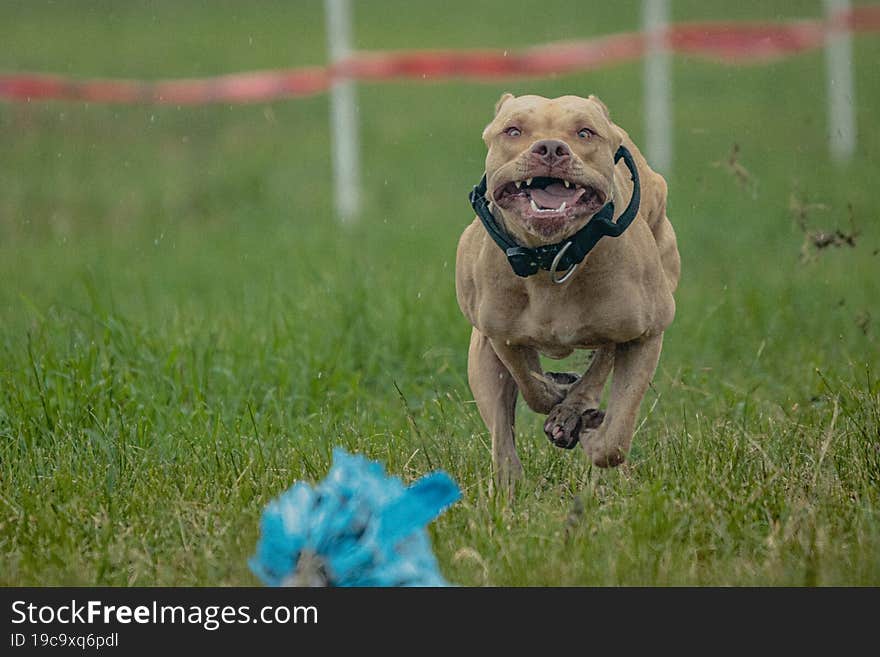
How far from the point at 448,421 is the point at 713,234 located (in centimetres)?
515

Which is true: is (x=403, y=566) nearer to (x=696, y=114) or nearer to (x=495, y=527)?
(x=495, y=527)

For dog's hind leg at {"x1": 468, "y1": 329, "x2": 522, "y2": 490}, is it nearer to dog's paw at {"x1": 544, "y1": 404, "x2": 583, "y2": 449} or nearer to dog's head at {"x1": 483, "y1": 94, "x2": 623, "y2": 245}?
dog's paw at {"x1": 544, "y1": 404, "x2": 583, "y2": 449}

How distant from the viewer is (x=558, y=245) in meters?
4.12

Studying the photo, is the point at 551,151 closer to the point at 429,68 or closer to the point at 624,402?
the point at 624,402

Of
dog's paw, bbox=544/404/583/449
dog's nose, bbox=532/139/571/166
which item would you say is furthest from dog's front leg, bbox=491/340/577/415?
dog's nose, bbox=532/139/571/166

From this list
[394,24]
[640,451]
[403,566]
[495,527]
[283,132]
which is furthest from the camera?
[394,24]

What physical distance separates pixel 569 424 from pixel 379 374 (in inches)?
79.3

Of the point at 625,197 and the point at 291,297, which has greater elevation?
the point at 625,197

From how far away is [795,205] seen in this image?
5.36m

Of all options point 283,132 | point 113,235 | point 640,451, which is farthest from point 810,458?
point 283,132

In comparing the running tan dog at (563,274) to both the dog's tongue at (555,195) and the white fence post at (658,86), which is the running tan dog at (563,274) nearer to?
the dog's tongue at (555,195)

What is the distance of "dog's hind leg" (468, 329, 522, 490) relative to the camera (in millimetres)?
4684

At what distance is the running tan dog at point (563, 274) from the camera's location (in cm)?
400

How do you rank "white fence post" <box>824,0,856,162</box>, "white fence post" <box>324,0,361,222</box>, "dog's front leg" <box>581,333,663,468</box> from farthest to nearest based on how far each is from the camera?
"white fence post" <box>824,0,856,162</box>
"white fence post" <box>324,0,361,222</box>
"dog's front leg" <box>581,333,663,468</box>
